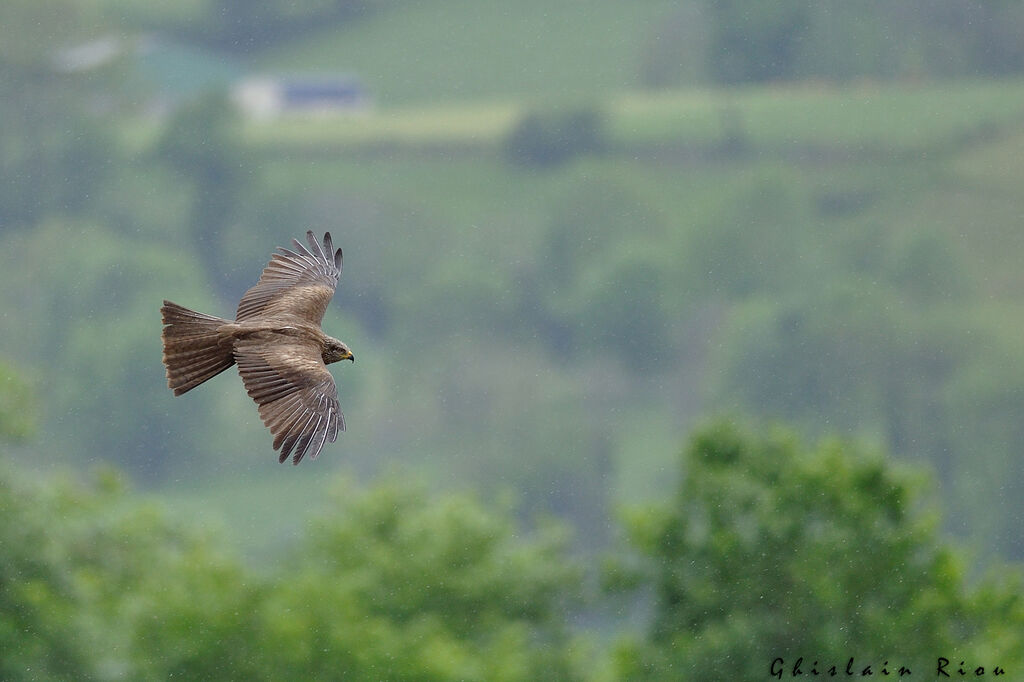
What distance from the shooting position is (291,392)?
13.2 m

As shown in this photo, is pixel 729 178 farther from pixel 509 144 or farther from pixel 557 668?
pixel 557 668

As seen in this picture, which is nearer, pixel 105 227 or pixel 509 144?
pixel 105 227

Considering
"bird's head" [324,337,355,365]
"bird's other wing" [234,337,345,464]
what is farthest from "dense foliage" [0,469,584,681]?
"bird's other wing" [234,337,345,464]

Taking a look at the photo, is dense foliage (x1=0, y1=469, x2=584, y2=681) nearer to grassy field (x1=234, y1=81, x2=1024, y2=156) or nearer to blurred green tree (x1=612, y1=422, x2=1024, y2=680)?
blurred green tree (x1=612, y1=422, x2=1024, y2=680)

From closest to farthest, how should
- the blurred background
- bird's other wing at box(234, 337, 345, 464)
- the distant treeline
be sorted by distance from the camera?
1. bird's other wing at box(234, 337, 345, 464)
2. the distant treeline
3. the blurred background

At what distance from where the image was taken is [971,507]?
135 m

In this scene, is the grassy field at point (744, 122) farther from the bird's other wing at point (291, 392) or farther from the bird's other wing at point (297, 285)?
the bird's other wing at point (291, 392)

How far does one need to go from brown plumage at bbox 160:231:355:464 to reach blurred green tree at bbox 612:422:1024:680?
29436 millimetres

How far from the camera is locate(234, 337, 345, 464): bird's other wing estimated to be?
1280 cm

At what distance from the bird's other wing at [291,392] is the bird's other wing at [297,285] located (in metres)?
0.97

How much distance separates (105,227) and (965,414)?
8285cm

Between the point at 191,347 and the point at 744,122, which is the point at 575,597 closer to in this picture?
the point at 191,347

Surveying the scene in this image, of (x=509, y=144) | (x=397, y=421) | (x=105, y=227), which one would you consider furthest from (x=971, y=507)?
(x=105, y=227)

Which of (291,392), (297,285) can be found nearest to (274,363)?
(291,392)
